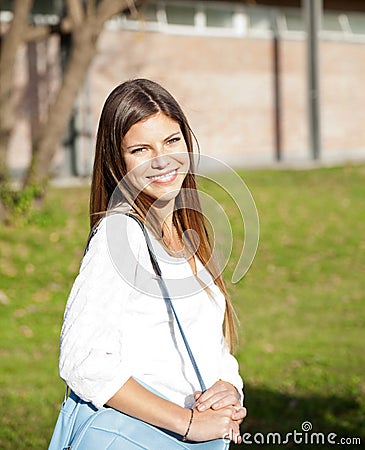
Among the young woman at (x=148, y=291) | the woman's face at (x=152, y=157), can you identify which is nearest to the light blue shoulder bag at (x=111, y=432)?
the young woman at (x=148, y=291)

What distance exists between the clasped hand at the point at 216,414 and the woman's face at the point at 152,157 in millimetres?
525

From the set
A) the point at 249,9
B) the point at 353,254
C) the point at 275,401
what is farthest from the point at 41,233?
the point at 249,9

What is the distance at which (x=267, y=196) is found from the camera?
16500 millimetres

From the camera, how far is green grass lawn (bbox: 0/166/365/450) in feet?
21.5

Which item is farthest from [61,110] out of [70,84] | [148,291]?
[148,291]

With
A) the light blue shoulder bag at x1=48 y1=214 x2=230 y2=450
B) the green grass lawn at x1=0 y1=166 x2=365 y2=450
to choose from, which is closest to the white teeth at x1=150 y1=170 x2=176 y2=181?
the light blue shoulder bag at x1=48 y1=214 x2=230 y2=450

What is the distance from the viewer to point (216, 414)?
209 centimetres

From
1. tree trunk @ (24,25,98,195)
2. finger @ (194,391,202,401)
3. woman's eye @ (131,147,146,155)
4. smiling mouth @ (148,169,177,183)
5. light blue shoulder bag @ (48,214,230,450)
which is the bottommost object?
tree trunk @ (24,25,98,195)

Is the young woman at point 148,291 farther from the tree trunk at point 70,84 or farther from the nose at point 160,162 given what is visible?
the tree trunk at point 70,84

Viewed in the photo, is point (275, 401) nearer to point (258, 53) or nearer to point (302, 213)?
point (302, 213)

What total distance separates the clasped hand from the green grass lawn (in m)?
3.88

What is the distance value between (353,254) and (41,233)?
466 centimetres

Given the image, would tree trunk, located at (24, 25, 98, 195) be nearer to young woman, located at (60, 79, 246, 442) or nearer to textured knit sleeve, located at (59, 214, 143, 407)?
young woman, located at (60, 79, 246, 442)

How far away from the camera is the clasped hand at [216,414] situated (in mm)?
2062
